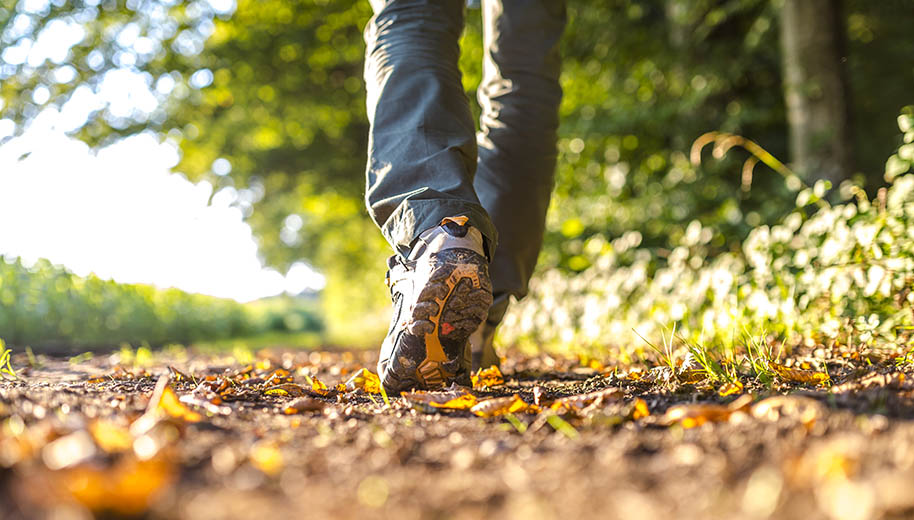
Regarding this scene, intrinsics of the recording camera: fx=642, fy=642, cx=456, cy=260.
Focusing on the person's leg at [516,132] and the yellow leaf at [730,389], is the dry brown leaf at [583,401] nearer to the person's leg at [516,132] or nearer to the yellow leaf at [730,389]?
the yellow leaf at [730,389]

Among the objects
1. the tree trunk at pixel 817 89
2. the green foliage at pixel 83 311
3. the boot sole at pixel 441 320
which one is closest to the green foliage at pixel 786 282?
the tree trunk at pixel 817 89

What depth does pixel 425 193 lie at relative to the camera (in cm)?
151

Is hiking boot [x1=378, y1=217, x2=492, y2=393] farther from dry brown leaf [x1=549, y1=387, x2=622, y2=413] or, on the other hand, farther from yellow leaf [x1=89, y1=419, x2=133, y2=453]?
yellow leaf [x1=89, y1=419, x2=133, y2=453]

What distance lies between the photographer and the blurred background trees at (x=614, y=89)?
4316mm

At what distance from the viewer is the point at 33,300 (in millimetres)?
4801

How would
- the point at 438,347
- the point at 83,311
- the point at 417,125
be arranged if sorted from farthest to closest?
the point at 83,311 < the point at 417,125 < the point at 438,347

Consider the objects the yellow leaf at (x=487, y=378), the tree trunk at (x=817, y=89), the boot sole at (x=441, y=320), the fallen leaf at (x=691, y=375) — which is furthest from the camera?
the tree trunk at (x=817, y=89)

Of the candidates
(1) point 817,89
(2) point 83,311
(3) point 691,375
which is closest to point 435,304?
(3) point 691,375

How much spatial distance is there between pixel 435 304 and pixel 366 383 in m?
0.41

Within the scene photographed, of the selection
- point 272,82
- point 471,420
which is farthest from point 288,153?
point 471,420

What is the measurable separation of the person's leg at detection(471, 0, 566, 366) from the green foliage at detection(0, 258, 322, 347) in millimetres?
4039

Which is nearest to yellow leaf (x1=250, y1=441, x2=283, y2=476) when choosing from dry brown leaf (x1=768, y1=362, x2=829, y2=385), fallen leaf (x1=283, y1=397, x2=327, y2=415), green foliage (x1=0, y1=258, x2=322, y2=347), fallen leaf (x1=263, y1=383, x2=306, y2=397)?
fallen leaf (x1=283, y1=397, x2=327, y2=415)

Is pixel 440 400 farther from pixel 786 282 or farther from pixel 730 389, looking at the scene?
pixel 786 282

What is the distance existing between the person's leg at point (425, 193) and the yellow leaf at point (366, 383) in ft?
0.41
